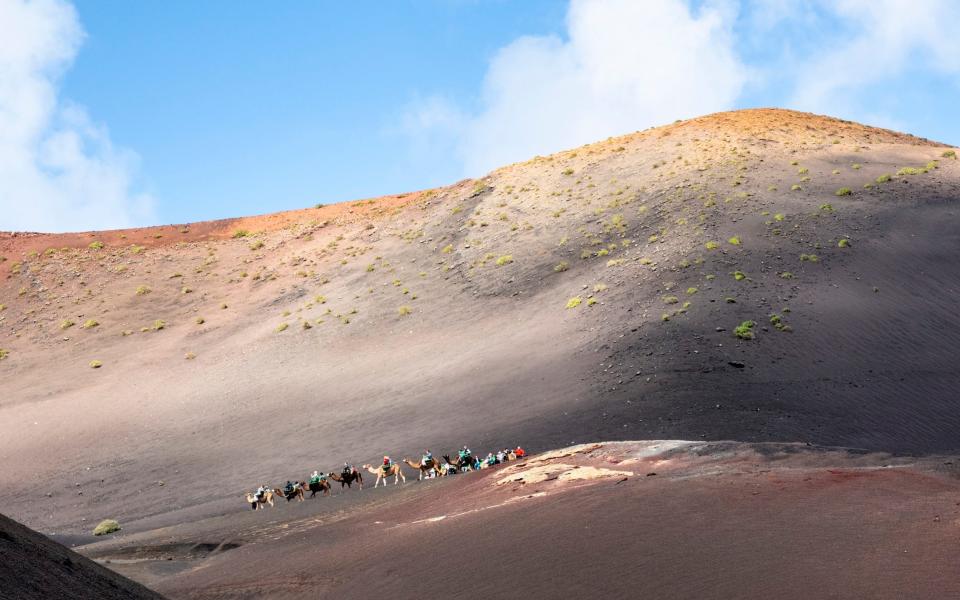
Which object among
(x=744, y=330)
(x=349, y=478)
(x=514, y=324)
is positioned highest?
(x=514, y=324)

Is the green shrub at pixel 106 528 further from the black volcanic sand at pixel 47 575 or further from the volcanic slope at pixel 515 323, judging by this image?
the black volcanic sand at pixel 47 575

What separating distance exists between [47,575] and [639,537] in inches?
367

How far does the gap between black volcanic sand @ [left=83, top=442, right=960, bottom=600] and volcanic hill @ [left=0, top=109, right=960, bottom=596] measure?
8.34 meters

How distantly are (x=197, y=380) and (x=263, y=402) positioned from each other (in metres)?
6.92

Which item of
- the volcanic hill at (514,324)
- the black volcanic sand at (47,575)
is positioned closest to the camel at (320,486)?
the volcanic hill at (514,324)

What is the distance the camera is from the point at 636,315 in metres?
40.8

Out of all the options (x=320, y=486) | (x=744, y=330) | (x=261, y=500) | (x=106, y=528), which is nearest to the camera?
(x=320, y=486)

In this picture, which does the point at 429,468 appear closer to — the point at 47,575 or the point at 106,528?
the point at 106,528

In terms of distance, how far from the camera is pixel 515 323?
4638 centimetres

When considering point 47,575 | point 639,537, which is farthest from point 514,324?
point 47,575

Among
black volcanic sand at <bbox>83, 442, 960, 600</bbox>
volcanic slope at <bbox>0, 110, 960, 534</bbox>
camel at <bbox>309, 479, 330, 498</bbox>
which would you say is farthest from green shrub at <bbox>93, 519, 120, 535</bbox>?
camel at <bbox>309, 479, 330, 498</bbox>

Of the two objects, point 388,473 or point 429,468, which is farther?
point 388,473

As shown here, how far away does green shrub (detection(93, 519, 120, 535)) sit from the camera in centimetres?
3086

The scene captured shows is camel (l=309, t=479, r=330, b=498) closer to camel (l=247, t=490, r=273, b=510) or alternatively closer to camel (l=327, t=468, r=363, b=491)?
camel (l=327, t=468, r=363, b=491)
